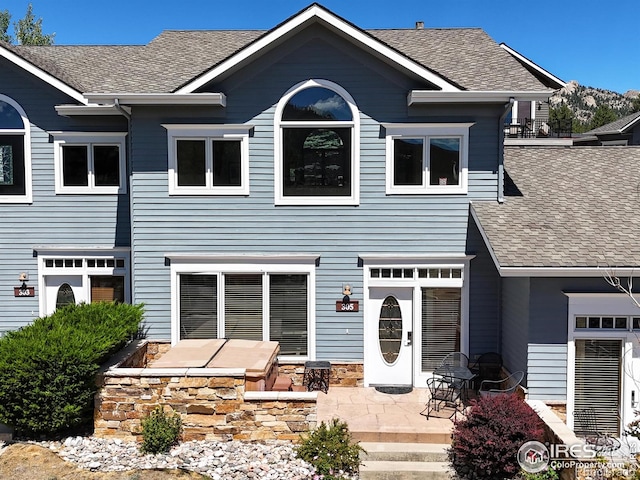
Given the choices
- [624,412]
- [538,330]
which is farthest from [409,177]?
[624,412]

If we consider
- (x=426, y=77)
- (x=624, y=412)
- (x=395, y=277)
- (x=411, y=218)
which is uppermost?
(x=426, y=77)

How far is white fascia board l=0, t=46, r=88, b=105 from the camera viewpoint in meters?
11.1

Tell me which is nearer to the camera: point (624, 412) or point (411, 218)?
point (624, 412)

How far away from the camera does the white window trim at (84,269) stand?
1162 cm

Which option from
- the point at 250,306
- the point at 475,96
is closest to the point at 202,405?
the point at 250,306

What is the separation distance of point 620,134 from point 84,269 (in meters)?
28.6

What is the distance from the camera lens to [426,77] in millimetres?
9773

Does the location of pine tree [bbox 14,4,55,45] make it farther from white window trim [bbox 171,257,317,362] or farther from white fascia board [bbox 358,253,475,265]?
white fascia board [bbox 358,253,475,265]

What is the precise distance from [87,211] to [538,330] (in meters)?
9.62

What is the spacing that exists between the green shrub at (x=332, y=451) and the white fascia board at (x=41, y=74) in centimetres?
849

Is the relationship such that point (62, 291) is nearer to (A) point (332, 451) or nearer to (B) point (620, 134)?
(A) point (332, 451)

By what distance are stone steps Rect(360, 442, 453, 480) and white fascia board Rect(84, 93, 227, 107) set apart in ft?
22.2

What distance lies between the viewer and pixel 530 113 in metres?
25.6

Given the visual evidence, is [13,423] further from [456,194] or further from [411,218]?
[456,194]
